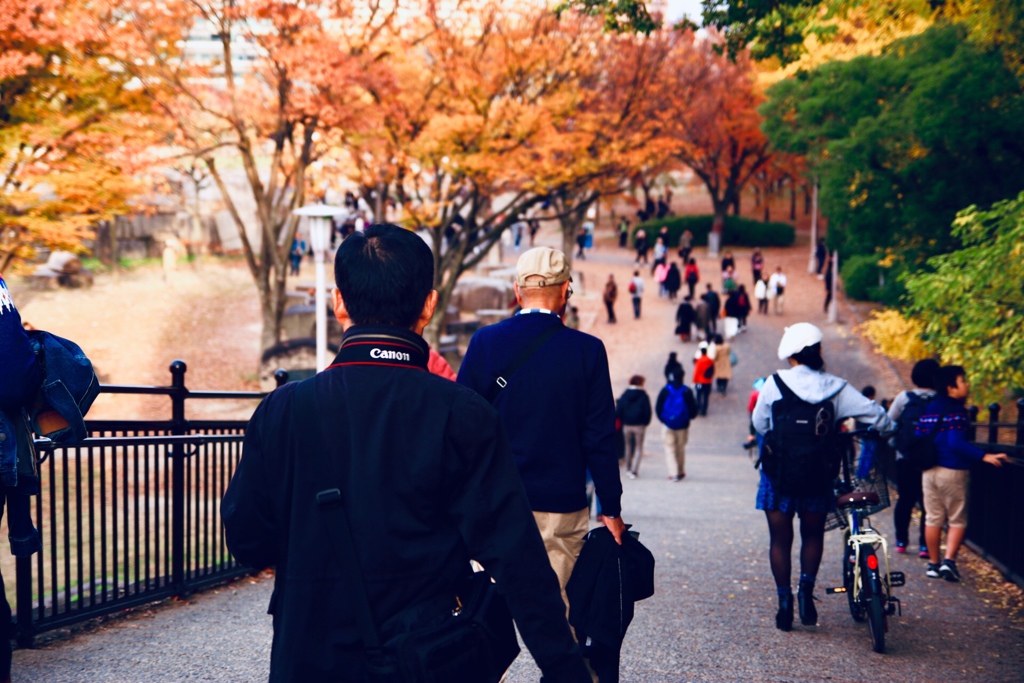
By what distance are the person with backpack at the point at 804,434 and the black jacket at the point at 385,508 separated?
11.1ft

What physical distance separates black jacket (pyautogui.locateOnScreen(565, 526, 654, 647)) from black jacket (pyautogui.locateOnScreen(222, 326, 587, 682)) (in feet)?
4.53

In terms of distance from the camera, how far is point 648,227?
49375 millimetres

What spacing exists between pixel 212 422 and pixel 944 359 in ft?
28.1

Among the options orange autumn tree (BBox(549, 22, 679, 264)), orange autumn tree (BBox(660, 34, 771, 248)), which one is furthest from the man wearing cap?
orange autumn tree (BBox(660, 34, 771, 248))

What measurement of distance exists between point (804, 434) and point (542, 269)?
7.06 feet

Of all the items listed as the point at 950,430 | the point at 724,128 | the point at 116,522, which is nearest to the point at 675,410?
the point at 950,430

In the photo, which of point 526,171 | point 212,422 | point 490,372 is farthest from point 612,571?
point 526,171

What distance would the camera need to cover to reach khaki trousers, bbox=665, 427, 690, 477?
14.1 meters

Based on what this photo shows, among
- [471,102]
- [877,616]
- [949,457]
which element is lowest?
[877,616]

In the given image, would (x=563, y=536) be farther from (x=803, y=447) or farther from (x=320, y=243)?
(x=320, y=243)

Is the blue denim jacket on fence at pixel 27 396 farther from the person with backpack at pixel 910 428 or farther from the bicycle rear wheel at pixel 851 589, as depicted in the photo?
the person with backpack at pixel 910 428

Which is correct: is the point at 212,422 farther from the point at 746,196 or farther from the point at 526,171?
the point at 746,196

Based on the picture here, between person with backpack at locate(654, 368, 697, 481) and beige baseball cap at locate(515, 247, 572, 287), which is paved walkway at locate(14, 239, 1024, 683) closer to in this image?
beige baseball cap at locate(515, 247, 572, 287)

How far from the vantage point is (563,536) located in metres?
3.69
